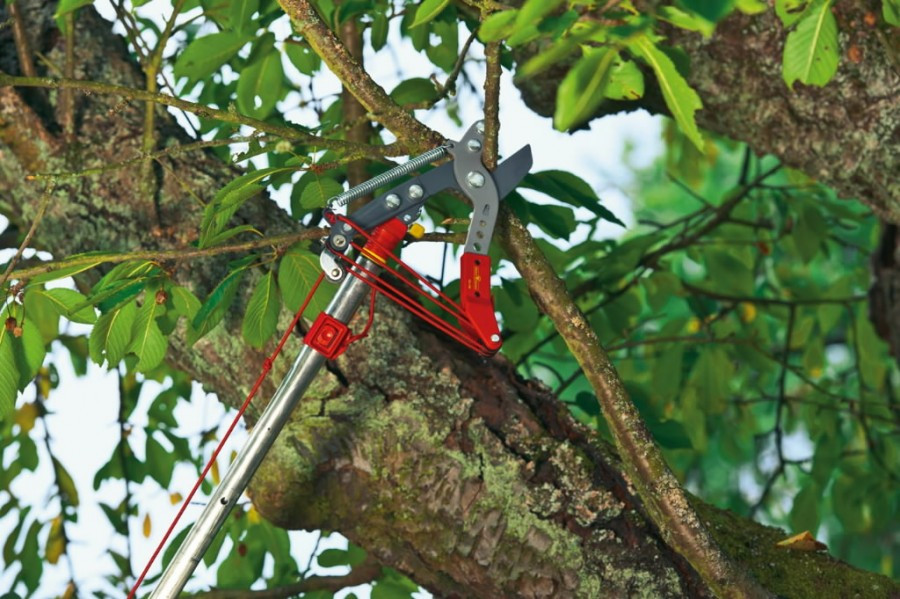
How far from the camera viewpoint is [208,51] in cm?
122

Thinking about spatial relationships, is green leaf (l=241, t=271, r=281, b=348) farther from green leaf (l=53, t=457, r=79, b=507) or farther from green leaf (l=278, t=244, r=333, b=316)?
green leaf (l=53, t=457, r=79, b=507)

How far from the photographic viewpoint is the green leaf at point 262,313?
96 centimetres

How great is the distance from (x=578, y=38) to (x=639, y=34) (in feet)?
0.12

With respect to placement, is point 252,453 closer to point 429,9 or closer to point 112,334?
point 112,334

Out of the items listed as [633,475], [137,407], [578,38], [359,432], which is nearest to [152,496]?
[137,407]

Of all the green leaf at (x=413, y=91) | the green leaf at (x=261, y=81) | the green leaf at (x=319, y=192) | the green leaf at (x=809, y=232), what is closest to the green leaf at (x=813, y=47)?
the green leaf at (x=319, y=192)

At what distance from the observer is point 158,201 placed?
1.19 meters

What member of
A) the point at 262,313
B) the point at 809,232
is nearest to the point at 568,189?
the point at 262,313

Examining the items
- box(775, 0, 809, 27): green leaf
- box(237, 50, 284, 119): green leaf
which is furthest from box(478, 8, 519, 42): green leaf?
box(237, 50, 284, 119): green leaf

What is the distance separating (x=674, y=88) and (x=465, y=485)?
0.49 meters

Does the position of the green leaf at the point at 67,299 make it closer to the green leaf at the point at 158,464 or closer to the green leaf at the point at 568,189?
the green leaf at the point at 568,189

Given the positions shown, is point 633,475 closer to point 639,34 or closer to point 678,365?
point 639,34

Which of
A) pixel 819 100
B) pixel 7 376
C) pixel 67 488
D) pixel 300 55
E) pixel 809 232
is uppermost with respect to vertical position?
pixel 809 232

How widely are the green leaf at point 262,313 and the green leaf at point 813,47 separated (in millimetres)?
465
